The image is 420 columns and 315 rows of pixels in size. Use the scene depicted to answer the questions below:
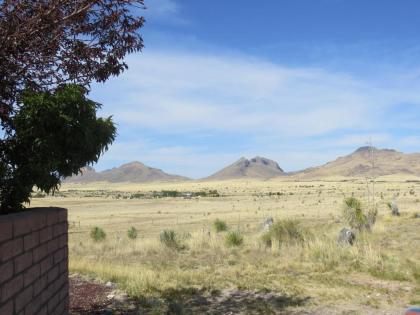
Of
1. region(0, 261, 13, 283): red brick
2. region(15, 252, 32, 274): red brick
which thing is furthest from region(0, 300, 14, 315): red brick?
region(15, 252, 32, 274): red brick

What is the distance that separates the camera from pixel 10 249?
18.2 feet

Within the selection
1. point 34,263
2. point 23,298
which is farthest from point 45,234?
point 23,298

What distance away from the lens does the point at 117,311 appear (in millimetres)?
9539

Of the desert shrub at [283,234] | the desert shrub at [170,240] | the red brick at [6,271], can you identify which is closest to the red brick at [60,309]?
the red brick at [6,271]

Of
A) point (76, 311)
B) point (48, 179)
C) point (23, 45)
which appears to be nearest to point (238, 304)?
point (76, 311)

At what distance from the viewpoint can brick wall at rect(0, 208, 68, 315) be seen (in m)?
5.45

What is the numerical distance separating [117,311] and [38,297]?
316 cm

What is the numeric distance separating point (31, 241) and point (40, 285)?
28.1 inches

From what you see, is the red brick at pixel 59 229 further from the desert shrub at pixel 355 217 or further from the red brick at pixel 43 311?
the desert shrub at pixel 355 217

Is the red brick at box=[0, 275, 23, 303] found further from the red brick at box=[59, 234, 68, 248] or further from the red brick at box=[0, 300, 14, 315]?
the red brick at box=[59, 234, 68, 248]

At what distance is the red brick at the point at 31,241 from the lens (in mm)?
6098

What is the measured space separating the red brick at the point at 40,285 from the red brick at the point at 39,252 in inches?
10.5

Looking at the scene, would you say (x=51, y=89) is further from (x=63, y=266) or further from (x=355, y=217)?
(x=355, y=217)

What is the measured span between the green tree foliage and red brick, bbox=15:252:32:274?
41.2 inches
